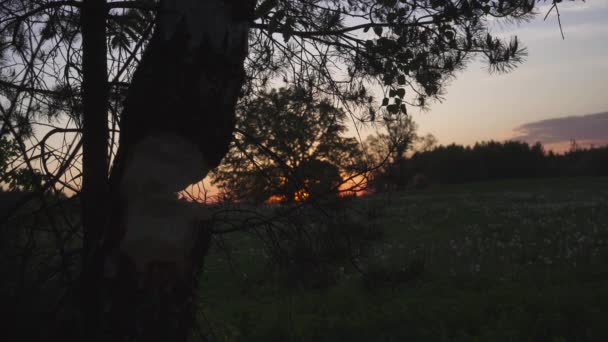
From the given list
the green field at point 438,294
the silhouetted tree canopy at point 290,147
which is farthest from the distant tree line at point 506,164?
the silhouetted tree canopy at point 290,147

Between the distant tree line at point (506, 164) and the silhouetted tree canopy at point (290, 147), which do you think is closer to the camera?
the silhouetted tree canopy at point (290, 147)

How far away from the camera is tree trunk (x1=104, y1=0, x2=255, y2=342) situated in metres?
2.27

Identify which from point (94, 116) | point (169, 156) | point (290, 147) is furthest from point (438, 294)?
point (169, 156)

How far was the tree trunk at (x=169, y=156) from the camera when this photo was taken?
227 cm

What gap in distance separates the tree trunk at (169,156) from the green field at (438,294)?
1.01 m

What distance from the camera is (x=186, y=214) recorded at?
233 centimetres

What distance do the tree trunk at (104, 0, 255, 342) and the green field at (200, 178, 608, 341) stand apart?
3.32 ft

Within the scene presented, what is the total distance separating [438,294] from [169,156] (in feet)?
21.3

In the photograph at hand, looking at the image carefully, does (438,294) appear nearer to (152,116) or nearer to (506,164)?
(152,116)

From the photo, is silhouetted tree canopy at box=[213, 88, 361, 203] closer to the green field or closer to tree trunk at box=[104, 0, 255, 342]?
the green field

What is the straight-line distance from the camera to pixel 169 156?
2.39 m

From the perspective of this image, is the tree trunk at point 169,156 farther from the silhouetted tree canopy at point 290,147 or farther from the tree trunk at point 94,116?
the silhouetted tree canopy at point 290,147

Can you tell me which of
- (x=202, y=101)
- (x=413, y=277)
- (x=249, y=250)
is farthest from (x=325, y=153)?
(x=249, y=250)

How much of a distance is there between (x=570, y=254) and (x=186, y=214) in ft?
30.2
